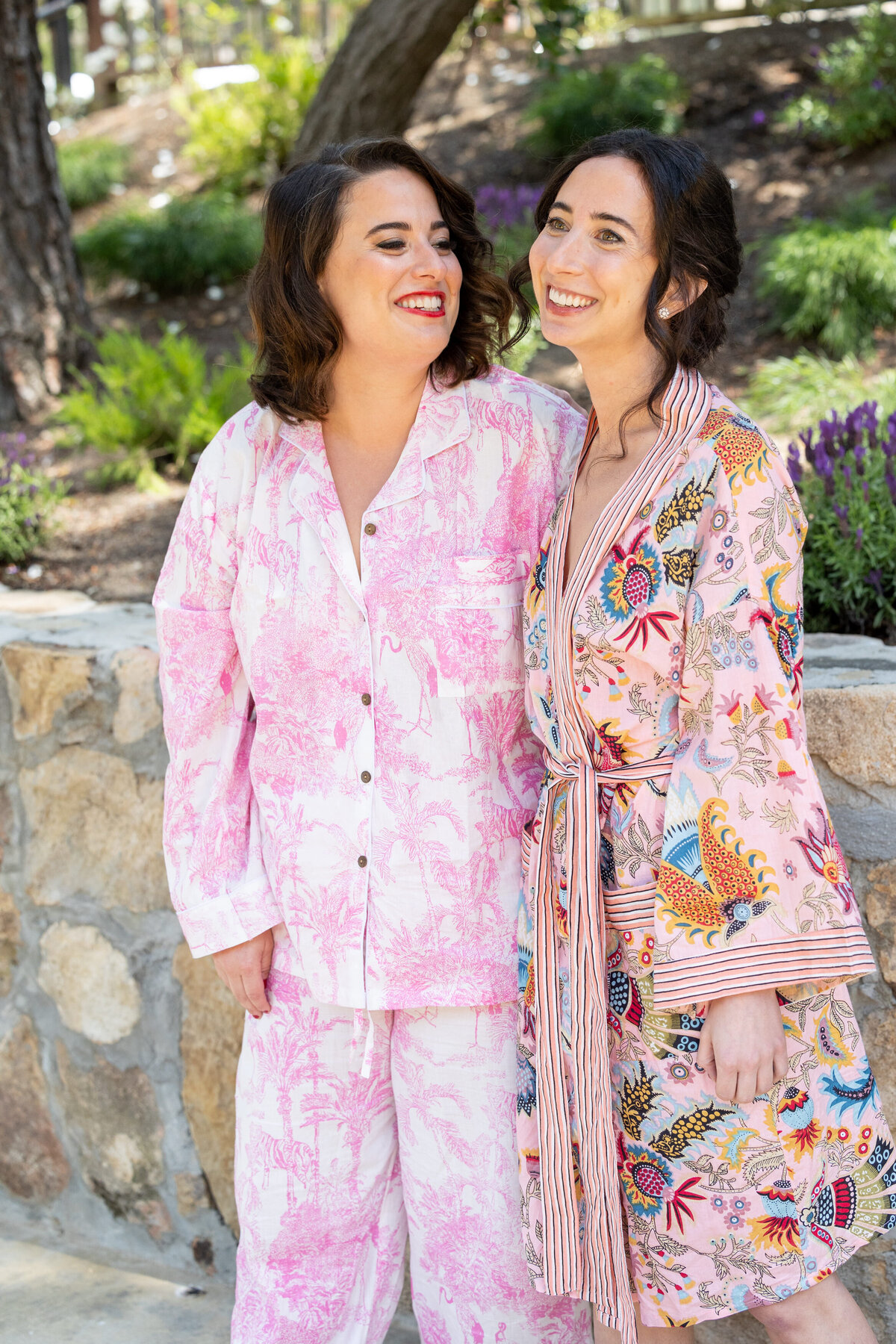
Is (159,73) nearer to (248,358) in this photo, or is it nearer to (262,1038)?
(248,358)

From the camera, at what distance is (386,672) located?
1.80 metres

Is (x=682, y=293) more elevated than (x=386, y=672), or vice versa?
(x=682, y=293)

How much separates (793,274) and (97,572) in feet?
9.80

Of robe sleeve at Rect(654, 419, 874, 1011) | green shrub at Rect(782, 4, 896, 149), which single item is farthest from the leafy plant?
green shrub at Rect(782, 4, 896, 149)

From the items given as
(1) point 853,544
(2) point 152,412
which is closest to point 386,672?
(1) point 853,544

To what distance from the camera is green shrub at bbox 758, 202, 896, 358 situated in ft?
15.2

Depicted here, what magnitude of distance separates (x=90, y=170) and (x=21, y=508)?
18.5 ft

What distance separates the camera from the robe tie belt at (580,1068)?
1633 mm

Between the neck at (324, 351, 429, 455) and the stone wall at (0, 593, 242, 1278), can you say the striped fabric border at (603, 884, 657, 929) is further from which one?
the stone wall at (0, 593, 242, 1278)

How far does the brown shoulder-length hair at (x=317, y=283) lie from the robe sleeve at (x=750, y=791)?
0.62 m

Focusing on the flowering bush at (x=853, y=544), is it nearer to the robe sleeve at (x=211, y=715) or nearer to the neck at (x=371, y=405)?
the neck at (x=371, y=405)

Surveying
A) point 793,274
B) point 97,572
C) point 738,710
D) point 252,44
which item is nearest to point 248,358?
point 97,572

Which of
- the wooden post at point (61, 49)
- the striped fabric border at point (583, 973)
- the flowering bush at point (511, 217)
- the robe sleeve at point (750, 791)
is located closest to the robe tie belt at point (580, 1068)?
the striped fabric border at point (583, 973)

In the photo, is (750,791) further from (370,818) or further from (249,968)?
(249,968)
